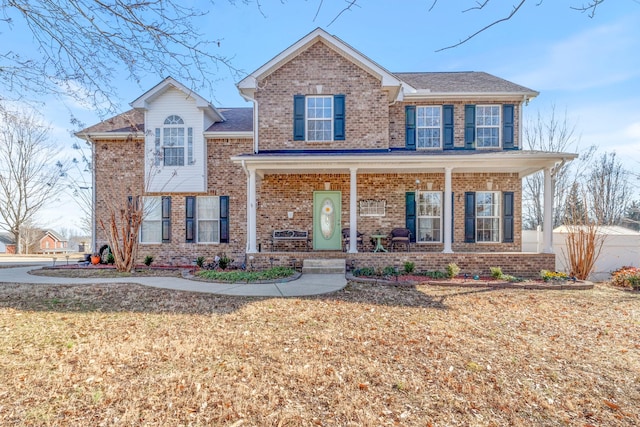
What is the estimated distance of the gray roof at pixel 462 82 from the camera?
11.3m

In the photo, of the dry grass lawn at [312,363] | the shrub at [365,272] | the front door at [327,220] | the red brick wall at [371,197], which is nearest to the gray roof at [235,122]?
the red brick wall at [371,197]

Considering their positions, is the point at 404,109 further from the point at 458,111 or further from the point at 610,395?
the point at 610,395

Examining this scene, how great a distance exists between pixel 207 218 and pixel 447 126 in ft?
30.6

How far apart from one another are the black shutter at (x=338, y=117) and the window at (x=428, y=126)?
2.77 m

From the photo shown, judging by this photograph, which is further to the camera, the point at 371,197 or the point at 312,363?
the point at 371,197

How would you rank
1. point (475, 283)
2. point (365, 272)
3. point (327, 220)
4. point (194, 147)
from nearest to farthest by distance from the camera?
point (475, 283), point (365, 272), point (327, 220), point (194, 147)

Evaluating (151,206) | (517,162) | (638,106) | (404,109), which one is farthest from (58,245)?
(638,106)

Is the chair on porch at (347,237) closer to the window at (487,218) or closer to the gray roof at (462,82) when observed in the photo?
the window at (487,218)

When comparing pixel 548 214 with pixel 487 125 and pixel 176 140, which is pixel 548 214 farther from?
pixel 176 140

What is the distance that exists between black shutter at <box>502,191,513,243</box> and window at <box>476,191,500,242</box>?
0.18 metres

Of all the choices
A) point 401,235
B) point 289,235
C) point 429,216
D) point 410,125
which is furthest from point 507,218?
point 289,235

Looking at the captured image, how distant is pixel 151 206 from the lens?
12.1 meters

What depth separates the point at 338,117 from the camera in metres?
11.0

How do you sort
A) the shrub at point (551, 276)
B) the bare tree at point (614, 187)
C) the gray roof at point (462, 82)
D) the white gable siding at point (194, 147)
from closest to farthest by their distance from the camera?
the shrub at point (551, 276) → the gray roof at point (462, 82) → the white gable siding at point (194, 147) → the bare tree at point (614, 187)
